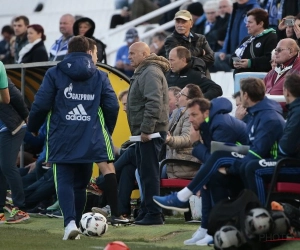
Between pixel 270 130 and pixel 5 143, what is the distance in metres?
4.31

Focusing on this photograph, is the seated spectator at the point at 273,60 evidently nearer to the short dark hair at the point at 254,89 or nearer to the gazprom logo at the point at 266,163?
the short dark hair at the point at 254,89

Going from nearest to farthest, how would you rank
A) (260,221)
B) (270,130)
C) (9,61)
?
(260,221), (270,130), (9,61)

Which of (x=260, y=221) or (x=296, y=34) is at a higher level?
(x=296, y=34)

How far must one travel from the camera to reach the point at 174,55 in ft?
48.9

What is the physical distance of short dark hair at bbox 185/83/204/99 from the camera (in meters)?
13.9

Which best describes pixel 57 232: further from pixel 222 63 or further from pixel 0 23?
pixel 0 23

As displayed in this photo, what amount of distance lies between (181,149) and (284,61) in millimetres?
1705

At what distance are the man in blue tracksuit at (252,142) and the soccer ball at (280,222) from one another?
0.71 m

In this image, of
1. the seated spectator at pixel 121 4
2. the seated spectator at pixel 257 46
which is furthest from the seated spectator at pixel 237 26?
the seated spectator at pixel 121 4

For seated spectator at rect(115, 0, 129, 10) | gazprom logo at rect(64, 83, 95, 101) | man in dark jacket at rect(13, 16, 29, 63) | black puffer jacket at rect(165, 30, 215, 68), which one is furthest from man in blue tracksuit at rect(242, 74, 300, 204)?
seated spectator at rect(115, 0, 129, 10)

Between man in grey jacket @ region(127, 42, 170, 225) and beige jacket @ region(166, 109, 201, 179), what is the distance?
1.45 ft

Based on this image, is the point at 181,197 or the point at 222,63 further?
the point at 222,63

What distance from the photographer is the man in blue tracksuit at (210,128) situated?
11.8 meters

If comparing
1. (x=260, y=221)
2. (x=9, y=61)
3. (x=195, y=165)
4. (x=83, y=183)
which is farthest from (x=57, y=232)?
(x=9, y=61)
